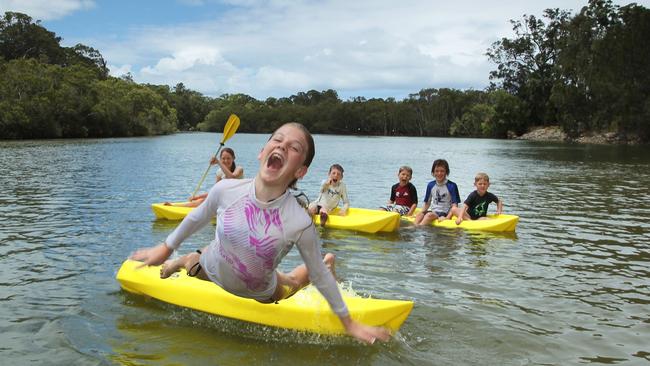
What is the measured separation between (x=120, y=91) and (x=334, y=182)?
74.1m

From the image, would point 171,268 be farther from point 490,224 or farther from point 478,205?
point 478,205

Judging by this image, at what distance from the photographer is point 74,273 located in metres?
6.92

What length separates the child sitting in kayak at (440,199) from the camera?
1070cm

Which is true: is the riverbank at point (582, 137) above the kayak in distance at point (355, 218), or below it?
above

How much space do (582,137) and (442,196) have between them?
58707 mm

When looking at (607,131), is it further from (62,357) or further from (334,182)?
(62,357)

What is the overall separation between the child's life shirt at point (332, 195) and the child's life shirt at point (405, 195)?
1.28 meters

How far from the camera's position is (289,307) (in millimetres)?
4871

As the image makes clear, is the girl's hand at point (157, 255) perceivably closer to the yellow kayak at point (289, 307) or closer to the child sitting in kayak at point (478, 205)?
the yellow kayak at point (289, 307)

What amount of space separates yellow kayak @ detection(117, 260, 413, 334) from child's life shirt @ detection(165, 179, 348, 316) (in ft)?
3.19

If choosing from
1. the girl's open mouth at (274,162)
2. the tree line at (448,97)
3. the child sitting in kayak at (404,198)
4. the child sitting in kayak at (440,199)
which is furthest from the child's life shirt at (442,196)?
the tree line at (448,97)

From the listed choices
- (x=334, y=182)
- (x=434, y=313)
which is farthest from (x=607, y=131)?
(x=434, y=313)

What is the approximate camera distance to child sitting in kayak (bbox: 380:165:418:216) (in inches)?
442

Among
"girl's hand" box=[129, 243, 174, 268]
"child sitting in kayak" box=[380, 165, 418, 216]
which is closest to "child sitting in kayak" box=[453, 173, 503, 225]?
"child sitting in kayak" box=[380, 165, 418, 216]
